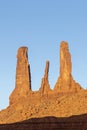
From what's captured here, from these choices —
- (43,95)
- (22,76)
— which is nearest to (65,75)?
(43,95)

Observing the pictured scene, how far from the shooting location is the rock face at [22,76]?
597 ft

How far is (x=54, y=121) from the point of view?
333ft

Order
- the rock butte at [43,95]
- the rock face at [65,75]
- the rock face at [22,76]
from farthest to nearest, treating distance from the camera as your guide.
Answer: the rock face at [22,76]
the rock face at [65,75]
the rock butte at [43,95]

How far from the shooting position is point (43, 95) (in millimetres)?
169125

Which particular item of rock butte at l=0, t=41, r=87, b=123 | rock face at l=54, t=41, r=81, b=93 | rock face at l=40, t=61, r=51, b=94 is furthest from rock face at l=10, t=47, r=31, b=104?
rock face at l=54, t=41, r=81, b=93

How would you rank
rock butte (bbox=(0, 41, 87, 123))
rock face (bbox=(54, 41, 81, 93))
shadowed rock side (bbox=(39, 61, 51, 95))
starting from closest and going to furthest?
rock butte (bbox=(0, 41, 87, 123))
rock face (bbox=(54, 41, 81, 93))
shadowed rock side (bbox=(39, 61, 51, 95))

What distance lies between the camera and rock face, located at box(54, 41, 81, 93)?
165 m

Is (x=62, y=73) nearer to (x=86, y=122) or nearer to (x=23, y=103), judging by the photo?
(x=23, y=103)

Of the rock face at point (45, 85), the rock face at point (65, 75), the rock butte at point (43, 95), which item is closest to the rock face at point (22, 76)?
the rock butte at point (43, 95)

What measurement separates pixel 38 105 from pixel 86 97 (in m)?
24.5

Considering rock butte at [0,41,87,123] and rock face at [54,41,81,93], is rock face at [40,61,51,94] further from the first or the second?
rock face at [54,41,81,93]

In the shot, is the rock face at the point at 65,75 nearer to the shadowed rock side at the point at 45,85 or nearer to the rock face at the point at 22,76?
the shadowed rock side at the point at 45,85

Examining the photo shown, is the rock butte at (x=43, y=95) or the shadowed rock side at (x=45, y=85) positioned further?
the shadowed rock side at (x=45, y=85)

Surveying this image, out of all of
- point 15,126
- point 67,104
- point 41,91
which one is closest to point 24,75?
point 41,91
